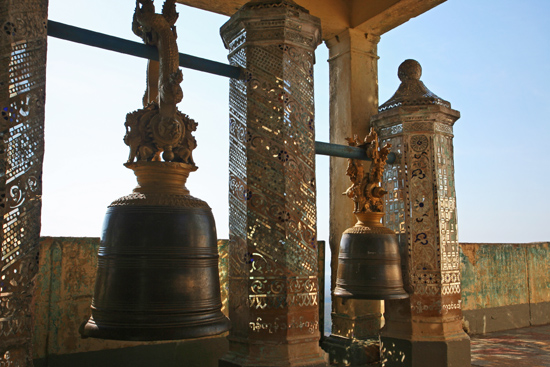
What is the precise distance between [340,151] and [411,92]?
1.38 metres

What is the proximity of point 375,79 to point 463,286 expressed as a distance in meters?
3.49

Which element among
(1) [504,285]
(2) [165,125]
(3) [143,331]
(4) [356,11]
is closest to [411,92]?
(4) [356,11]

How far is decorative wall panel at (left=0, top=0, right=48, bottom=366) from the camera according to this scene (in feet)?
6.73

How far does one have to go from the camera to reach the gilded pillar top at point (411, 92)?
15.8 feet

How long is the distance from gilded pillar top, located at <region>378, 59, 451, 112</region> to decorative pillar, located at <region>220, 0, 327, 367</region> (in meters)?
1.95

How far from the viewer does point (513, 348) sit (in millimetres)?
6145

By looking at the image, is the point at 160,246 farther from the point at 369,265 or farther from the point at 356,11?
the point at 356,11

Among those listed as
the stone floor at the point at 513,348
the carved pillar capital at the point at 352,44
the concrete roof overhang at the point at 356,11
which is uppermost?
the concrete roof overhang at the point at 356,11

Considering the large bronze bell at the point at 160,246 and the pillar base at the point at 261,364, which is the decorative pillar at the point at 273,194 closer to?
the pillar base at the point at 261,364

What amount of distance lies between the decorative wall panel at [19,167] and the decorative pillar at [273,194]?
1.24 meters

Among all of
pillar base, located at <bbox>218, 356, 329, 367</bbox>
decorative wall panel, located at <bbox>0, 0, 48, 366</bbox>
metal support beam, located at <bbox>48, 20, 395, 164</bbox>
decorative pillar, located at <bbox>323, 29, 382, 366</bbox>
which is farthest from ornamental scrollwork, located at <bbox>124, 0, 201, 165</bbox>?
decorative pillar, located at <bbox>323, 29, 382, 366</bbox>

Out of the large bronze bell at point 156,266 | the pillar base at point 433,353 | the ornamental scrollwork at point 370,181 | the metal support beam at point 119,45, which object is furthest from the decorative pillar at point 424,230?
the large bronze bell at point 156,266

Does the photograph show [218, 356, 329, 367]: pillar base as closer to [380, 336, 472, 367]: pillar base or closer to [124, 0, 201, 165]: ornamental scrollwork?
[124, 0, 201, 165]: ornamental scrollwork

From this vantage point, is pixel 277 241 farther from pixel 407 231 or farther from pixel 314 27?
pixel 407 231
